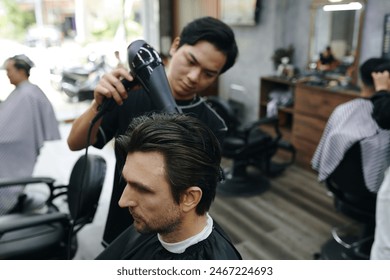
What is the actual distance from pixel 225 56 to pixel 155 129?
0.37 m

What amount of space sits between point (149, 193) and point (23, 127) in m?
0.46

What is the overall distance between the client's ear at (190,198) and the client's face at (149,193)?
0.01 meters

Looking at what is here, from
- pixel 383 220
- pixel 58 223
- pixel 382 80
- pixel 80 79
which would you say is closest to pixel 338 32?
pixel 382 80

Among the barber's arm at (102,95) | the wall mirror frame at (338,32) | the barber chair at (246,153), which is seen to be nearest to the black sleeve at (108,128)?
the barber's arm at (102,95)

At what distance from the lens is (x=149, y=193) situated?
2.00ft

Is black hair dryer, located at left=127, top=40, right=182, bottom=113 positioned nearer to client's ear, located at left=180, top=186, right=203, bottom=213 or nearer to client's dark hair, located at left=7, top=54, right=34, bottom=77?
client's ear, located at left=180, top=186, right=203, bottom=213

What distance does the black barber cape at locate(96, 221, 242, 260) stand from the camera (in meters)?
0.72

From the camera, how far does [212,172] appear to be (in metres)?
0.63

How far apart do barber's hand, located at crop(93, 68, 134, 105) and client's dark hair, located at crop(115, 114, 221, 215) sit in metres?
0.10

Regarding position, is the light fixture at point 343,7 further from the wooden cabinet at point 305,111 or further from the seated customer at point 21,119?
the seated customer at point 21,119

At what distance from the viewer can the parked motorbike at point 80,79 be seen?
1.05 m

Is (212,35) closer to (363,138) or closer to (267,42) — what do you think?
(363,138)
